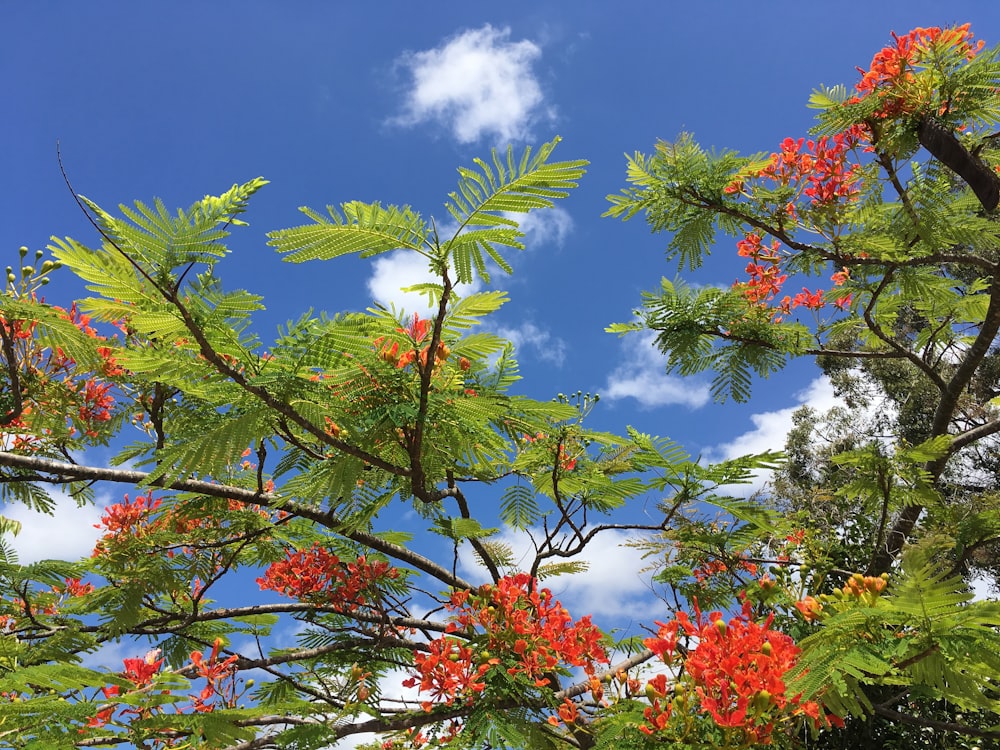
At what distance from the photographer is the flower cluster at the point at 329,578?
384 centimetres

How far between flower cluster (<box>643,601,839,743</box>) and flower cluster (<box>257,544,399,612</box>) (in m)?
2.14

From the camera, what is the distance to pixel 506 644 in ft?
9.73

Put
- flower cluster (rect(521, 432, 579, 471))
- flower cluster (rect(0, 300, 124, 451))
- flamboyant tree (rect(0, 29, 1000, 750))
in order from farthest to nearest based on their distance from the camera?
1. flower cluster (rect(0, 300, 124, 451))
2. flower cluster (rect(521, 432, 579, 471))
3. flamboyant tree (rect(0, 29, 1000, 750))

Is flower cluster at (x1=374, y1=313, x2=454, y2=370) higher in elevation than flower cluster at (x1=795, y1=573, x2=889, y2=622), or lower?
higher

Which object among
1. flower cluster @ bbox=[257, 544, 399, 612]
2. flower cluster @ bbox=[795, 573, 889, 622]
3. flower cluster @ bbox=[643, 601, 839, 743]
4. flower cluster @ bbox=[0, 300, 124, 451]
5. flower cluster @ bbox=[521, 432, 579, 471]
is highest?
flower cluster @ bbox=[0, 300, 124, 451]

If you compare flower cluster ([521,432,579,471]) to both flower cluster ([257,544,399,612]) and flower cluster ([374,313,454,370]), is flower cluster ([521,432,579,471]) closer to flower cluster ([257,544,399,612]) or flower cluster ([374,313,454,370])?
flower cluster ([374,313,454,370])

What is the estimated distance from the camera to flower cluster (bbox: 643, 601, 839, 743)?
6.26 feet

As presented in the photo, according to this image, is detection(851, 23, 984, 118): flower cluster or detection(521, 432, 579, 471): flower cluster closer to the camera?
detection(521, 432, 579, 471): flower cluster

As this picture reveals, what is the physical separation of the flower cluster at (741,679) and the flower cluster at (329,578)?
214 centimetres

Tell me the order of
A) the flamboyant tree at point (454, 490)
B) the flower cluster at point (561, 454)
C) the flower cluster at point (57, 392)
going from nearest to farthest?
1. the flamboyant tree at point (454, 490)
2. the flower cluster at point (561, 454)
3. the flower cluster at point (57, 392)

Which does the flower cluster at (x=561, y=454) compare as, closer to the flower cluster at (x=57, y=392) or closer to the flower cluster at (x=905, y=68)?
the flower cluster at (x=57, y=392)

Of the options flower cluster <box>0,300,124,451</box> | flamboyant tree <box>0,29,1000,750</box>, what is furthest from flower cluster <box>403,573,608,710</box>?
flower cluster <box>0,300,124,451</box>

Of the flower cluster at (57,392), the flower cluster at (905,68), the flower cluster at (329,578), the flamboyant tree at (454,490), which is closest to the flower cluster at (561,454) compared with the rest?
the flamboyant tree at (454,490)

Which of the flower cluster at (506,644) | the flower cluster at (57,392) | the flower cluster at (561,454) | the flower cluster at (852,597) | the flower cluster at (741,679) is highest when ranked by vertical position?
the flower cluster at (57,392)
